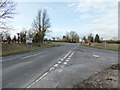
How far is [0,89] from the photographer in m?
2.68

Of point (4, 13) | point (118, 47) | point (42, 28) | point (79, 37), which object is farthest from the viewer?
point (79, 37)

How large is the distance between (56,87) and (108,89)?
1657 mm

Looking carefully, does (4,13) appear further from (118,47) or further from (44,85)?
(118,47)

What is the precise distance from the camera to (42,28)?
33531 mm

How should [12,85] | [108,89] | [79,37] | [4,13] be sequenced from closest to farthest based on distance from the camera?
[108,89] → [12,85] → [4,13] → [79,37]

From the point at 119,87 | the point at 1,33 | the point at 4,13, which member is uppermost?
the point at 4,13

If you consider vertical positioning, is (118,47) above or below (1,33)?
below

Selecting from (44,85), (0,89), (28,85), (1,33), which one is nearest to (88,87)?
(44,85)

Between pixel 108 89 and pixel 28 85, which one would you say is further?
pixel 28 85

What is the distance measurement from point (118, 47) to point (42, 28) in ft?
85.1

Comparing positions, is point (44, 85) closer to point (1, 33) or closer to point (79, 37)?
point (1, 33)

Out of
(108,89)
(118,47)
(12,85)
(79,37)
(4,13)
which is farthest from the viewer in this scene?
(79,37)

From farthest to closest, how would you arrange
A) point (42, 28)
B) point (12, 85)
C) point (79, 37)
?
1. point (79, 37)
2. point (42, 28)
3. point (12, 85)

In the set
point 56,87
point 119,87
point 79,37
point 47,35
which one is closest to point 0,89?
point 56,87
